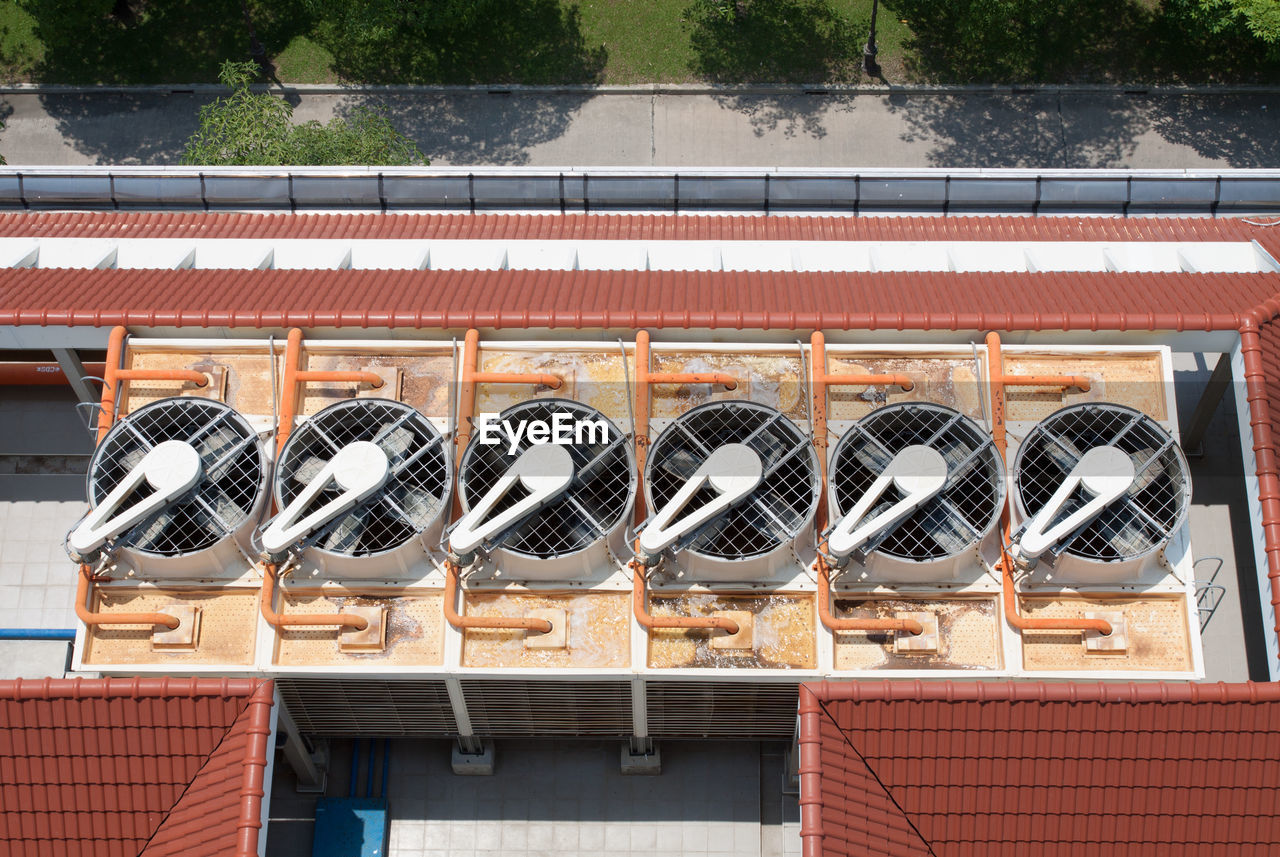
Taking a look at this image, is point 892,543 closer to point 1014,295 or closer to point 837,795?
point 837,795

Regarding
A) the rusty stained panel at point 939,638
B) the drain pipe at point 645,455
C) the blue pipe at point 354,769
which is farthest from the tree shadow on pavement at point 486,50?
the rusty stained panel at point 939,638

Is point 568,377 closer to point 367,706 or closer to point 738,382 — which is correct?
point 738,382

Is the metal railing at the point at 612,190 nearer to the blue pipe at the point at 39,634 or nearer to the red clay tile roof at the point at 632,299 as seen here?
the red clay tile roof at the point at 632,299

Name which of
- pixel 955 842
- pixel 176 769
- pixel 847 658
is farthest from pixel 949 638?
pixel 176 769

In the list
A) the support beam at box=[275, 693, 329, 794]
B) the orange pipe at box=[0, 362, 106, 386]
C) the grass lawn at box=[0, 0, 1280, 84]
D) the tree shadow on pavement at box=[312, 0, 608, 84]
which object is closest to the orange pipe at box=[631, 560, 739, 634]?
the support beam at box=[275, 693, 329, 794]

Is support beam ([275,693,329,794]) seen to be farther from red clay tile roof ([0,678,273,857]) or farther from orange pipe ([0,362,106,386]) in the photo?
orange pipe ([0,362,106,386])

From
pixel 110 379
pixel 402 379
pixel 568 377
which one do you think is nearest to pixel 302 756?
pixel 402 379
